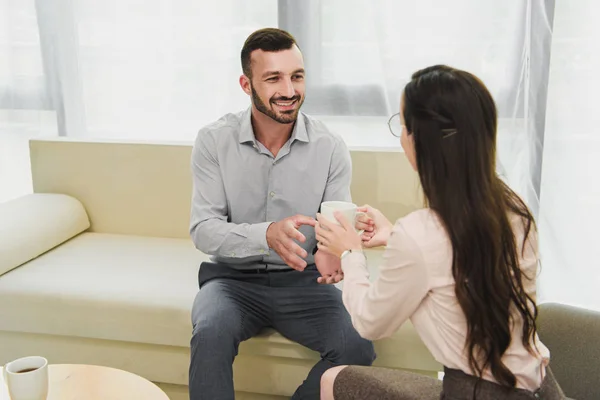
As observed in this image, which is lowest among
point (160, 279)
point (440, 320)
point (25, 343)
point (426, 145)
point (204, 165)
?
point (25, 343)

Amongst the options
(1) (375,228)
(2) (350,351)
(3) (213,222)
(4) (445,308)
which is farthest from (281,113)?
(4) (445,308)

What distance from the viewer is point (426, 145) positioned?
3.78 feet

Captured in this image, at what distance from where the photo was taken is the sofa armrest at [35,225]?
222 cm

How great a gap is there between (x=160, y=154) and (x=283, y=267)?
2.63 feet

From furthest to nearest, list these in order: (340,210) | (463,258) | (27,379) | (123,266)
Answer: (123,266)
(340,210)
(27,379)
(463,258)

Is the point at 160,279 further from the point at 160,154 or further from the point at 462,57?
the point at 462,57

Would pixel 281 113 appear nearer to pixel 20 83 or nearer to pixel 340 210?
pixel 340 210

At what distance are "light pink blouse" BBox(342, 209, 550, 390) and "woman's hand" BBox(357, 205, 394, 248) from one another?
1.40 feet

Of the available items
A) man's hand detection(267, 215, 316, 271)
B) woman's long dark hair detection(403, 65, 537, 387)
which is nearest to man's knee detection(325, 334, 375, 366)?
man's hand detection(267, 215, 316, 271)

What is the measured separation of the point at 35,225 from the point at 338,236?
141 cm

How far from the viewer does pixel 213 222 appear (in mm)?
1969

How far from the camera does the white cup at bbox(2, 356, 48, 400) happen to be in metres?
1.25

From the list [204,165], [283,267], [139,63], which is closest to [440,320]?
[283,267]

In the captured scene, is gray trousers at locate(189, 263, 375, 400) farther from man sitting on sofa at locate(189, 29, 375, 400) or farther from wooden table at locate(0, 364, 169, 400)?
wooden table at locate(0, 364, 169, 400)
